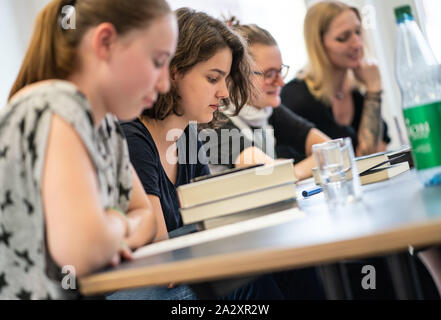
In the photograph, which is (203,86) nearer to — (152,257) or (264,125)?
(152,257)

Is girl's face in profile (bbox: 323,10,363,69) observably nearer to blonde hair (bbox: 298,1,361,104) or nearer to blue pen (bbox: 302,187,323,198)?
blonde hair (bbox: 298,1,361,104)

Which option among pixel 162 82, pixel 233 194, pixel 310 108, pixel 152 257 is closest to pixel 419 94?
pixel 233 194

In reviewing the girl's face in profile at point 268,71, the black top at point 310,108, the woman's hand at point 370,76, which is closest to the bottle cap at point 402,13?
the girl's face in profile at point 268,71

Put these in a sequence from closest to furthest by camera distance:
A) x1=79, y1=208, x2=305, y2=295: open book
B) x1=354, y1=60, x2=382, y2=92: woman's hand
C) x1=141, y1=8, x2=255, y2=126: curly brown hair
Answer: x1=79, y1=208, x2=305, y2=295: open book, x1=141, y1=8, x2=255, y2=126: curly brown hair, x1=354, y1=60, x2=382, y2=92: woman's hand

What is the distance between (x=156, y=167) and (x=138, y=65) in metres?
0.65

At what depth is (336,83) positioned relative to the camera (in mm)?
3521

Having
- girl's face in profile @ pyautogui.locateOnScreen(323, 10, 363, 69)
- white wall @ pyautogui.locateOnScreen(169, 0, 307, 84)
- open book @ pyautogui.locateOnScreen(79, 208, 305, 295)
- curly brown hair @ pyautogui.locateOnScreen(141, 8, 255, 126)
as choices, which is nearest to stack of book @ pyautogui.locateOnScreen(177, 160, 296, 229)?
open book @ pyautogui.locateOnScreen(79, 208, 305, 295)

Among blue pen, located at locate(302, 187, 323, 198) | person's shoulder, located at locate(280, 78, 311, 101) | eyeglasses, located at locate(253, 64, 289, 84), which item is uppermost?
eyeglasses, located at locate(253, 64, 289, 84)

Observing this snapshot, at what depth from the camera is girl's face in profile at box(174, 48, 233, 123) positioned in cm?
177

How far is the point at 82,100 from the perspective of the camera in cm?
96

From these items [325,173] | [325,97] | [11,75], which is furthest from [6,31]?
[325,173]

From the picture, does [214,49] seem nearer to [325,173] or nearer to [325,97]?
[325,173]

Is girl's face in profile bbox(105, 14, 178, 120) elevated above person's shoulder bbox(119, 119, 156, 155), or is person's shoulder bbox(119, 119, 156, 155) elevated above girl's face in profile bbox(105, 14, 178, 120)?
girl's face in profile bbox(105, 14, 178, 120)

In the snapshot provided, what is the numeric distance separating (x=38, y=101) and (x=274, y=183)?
508mm
